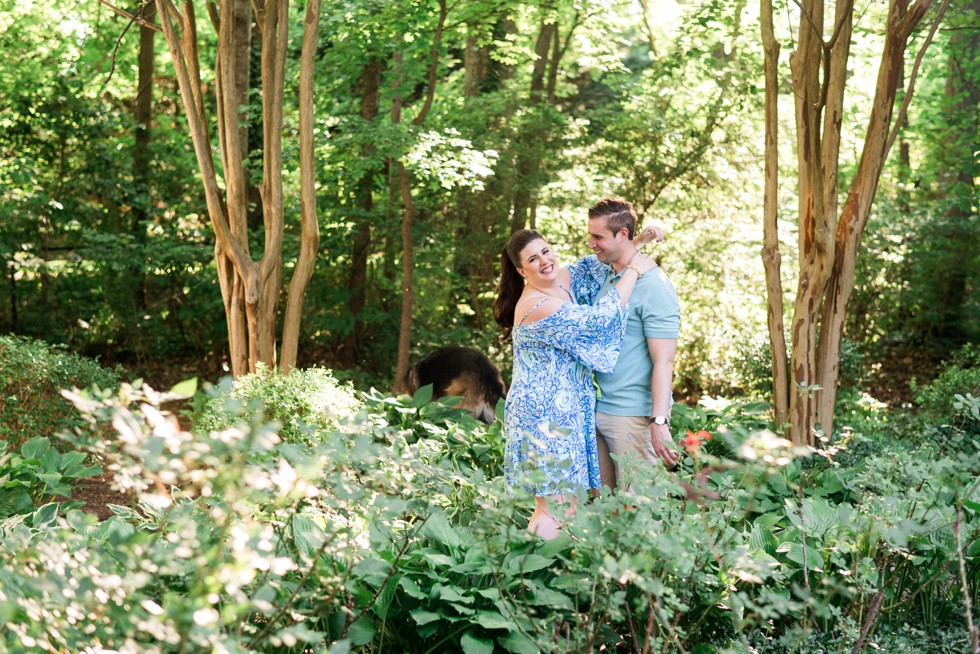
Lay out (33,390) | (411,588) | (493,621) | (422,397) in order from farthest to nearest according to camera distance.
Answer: (33,390), (422,397), (411,588), (493,621)

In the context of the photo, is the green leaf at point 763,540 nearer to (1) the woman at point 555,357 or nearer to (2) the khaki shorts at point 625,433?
(2) the khaki shorts at point 625,433

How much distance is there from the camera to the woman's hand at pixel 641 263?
3.92m

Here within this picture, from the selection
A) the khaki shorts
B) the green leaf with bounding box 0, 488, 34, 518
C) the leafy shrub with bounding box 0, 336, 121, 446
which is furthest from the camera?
the leafy shrub with bounding box 0, 336, 121, 446

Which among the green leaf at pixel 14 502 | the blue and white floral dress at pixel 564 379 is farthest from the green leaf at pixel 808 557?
the green leaf at pixel 14 502

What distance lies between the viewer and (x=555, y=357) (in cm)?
389

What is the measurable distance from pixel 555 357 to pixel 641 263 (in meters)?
0.58

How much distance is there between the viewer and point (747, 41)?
378 inches

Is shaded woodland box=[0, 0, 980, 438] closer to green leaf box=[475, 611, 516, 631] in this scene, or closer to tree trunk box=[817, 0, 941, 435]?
tree trunk box=[817, 0, 941, 435]

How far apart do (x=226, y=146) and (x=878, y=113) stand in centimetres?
430

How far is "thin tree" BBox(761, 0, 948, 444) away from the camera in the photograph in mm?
5230

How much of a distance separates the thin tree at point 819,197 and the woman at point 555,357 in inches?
74.7

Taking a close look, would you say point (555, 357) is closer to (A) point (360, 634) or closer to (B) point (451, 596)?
(B) point (451, 596)

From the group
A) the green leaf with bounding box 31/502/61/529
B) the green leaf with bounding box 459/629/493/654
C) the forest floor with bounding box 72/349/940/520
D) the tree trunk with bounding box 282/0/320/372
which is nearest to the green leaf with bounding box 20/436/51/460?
the green leaf with bounding box 31/502/61/529

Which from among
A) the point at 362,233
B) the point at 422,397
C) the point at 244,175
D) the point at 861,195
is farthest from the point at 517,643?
the point at 362,233
